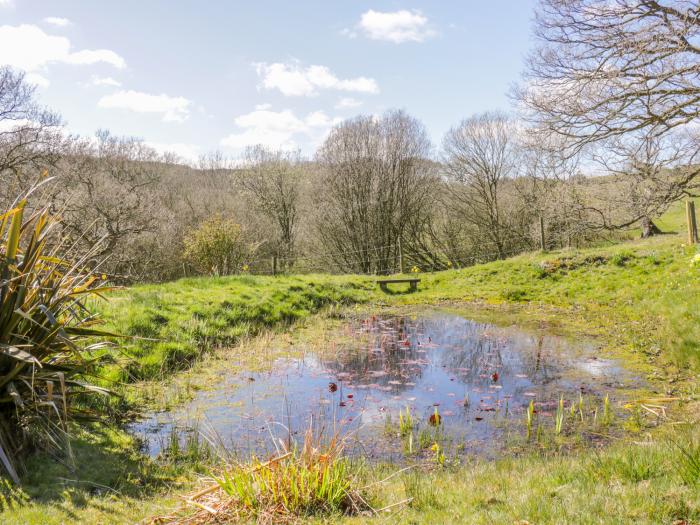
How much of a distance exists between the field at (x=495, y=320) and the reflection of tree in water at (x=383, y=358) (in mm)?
1688

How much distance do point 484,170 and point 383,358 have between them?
74.6 feet

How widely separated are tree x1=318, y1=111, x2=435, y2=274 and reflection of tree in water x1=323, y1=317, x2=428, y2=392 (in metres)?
16.6

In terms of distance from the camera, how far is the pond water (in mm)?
5375

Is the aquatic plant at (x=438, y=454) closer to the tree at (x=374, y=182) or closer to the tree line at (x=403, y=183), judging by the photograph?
the tree line at (x=403, y=183)

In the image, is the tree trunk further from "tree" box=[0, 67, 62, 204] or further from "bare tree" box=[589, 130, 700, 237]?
"tree" box=[0, 67, 62, 204]

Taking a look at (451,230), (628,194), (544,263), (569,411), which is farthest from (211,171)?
(569,411)

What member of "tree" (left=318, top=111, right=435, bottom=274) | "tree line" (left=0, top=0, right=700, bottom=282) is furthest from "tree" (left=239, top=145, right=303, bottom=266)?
"tree" (left=318, top=111, right=435, bottom=274)

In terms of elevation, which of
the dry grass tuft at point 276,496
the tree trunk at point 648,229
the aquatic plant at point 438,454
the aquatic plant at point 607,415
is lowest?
the aquatic plant at point 438,454

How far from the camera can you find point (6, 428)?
3.82 meters

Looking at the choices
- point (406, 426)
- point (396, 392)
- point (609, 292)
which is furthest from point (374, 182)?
point (406, 426)

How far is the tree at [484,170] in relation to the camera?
28.2 meters

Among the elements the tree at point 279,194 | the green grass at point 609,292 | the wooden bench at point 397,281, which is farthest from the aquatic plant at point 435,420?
the tree at point 279,194

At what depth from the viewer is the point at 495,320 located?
12.1 metres

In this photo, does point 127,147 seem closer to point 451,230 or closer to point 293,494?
point 451,230
